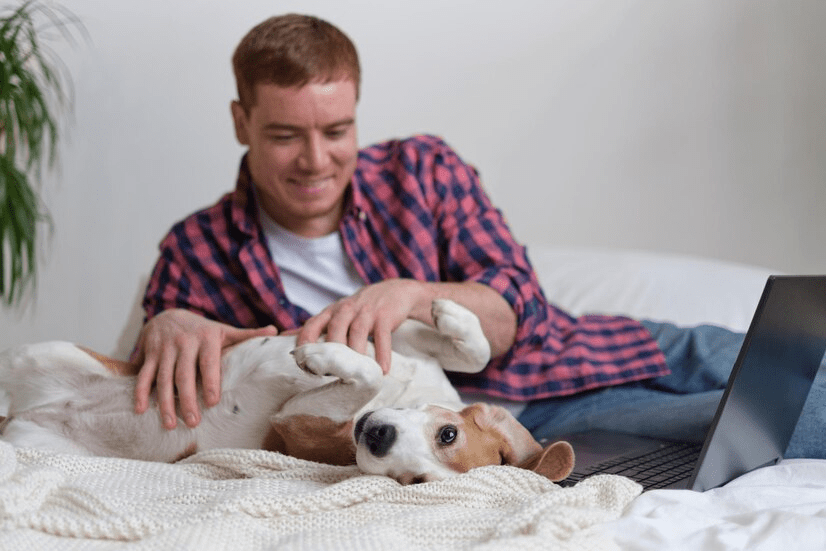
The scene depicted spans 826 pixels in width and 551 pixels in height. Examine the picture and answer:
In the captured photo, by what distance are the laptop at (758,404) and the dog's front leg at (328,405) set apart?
0.35 m

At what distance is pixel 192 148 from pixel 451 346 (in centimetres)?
151

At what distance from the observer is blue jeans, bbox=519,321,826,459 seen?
54.7 inches

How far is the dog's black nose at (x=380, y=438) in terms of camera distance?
116cm

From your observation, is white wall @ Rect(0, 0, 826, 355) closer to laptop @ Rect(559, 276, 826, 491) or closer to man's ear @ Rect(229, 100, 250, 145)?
man's ear @ Rect(229, 100, 250, 145)

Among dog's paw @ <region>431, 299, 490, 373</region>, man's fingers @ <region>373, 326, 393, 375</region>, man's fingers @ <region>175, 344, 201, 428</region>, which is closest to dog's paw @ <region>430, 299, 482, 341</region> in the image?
dog's paw @ <region>431, 299, 490, 373</region>

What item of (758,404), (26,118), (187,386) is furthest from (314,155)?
(26,118)

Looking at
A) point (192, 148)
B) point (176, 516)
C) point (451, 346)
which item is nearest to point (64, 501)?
point (176, 516)

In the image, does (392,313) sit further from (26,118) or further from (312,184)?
(26,118)

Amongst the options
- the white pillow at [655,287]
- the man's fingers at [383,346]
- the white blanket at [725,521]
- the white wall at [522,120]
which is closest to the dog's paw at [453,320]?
the man's fingers at [383,346]

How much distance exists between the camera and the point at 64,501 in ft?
3.39

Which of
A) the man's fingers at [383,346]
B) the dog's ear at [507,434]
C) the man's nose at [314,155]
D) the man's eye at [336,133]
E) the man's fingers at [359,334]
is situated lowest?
the dog's ear at [507,434]

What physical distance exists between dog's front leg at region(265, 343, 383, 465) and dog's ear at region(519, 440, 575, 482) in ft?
0.96

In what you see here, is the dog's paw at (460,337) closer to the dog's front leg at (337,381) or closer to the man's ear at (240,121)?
the dog's front leg at (337,381)

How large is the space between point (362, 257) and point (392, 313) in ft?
1.18
